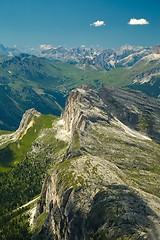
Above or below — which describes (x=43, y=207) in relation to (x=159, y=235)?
below

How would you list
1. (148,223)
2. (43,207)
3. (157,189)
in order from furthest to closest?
(43,207)
(157,189)
(148,223)

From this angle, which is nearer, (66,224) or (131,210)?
(131,210)

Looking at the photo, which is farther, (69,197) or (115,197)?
(69,197)

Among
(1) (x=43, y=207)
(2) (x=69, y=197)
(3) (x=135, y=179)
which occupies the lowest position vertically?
(1) (x=43, y=207)

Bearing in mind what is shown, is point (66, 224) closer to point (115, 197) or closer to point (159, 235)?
point (115, 197)

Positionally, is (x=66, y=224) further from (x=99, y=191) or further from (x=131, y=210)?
(x=131, y=210)

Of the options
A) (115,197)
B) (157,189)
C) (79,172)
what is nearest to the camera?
(115,197)

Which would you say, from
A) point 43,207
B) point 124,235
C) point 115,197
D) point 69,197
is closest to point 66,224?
point 69,197

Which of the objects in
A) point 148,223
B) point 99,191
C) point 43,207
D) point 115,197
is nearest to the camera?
point 148,223

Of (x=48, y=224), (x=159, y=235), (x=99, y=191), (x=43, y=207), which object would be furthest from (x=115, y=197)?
(x=43, y=207)
